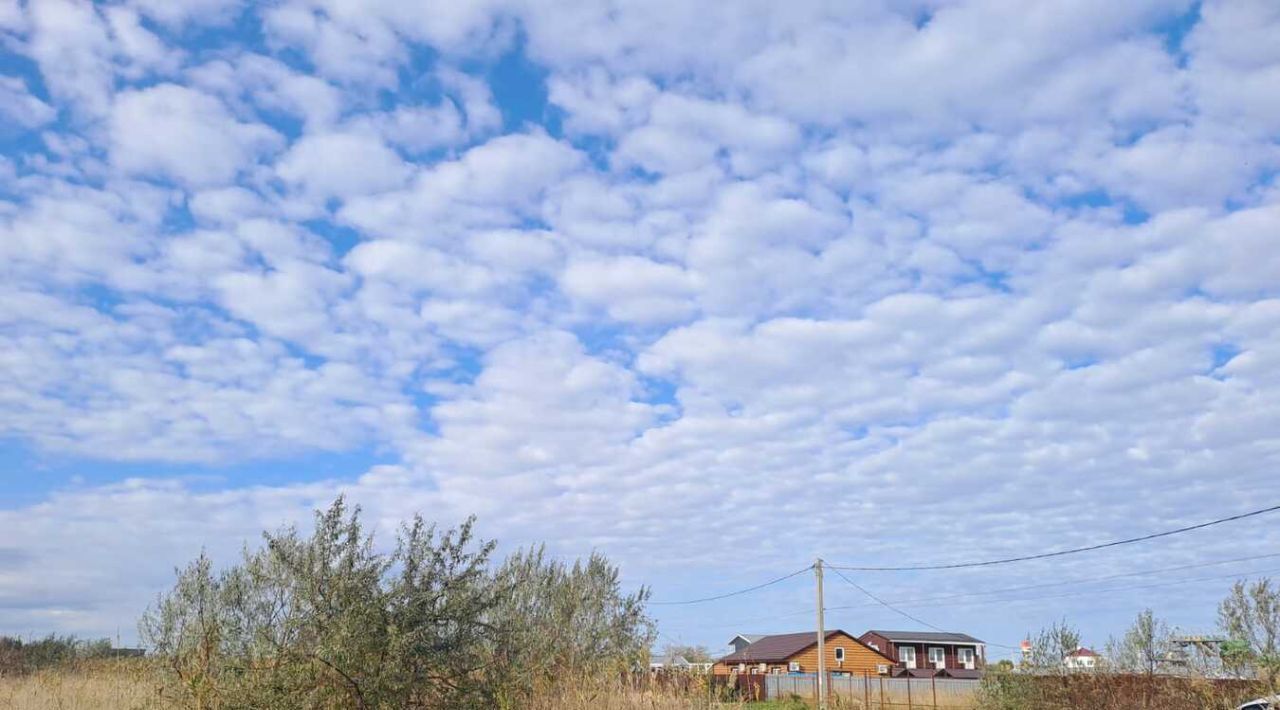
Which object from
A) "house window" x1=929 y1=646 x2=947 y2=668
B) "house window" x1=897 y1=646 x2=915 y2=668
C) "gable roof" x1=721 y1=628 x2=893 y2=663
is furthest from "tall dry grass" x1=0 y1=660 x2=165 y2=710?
"house window" x1=929 y1=646 x2=947 y2=668

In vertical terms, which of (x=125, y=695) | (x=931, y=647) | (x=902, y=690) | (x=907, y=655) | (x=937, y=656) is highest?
(x=125, y=695)

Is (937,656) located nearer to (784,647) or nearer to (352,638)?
(784,647)

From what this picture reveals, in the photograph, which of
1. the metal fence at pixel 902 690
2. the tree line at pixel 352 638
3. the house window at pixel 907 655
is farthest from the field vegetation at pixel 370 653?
the house window at pixel 907 655

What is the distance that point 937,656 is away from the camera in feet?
239

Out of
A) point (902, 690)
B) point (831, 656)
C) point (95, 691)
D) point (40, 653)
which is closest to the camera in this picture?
point (95, 691)

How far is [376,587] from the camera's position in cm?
1246

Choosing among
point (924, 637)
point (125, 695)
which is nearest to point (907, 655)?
point (924, 637)

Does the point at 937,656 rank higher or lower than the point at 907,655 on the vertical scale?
lower

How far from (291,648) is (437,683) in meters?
1.86

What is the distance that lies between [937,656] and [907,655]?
97.3 inches

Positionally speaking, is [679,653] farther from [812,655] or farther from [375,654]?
[812,655]

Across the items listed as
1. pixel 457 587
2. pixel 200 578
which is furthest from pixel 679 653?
pixel 200 578

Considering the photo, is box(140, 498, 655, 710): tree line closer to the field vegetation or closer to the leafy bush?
the field vegetation

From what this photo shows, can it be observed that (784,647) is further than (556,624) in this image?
Yes
